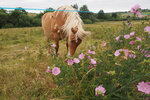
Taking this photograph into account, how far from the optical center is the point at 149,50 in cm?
110

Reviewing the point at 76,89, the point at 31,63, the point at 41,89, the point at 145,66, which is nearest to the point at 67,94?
the point at 76,89

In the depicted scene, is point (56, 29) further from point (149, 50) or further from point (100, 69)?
point (149, 50)

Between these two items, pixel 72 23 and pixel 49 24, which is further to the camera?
pixel 49 24

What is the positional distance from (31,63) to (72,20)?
5.10ft

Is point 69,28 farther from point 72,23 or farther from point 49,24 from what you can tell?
point 49,24

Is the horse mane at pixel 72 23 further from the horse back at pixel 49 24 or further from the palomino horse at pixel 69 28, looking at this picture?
the horse back at pixel 49 24

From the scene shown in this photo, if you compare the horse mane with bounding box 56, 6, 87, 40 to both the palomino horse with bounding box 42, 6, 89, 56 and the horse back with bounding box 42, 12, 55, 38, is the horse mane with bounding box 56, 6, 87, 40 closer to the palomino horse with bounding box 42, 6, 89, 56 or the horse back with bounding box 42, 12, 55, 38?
the palomino horse with bounding box 42, 6, 89, 56

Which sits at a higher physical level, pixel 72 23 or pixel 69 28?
pixel 72 23

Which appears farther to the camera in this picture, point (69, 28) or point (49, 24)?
point (49, 24)

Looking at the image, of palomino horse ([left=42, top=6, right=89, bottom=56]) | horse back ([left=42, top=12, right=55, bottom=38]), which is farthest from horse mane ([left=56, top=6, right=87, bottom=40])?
horse back ([left=42, top=12, right=55, bottom=38])

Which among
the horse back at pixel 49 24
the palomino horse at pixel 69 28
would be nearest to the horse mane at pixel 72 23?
the palomino horse at pixel 69 28

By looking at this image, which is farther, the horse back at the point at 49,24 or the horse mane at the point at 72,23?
the horse back at the point at 49,24

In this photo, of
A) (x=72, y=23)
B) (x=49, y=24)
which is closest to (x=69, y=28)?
(x=72, y=23)

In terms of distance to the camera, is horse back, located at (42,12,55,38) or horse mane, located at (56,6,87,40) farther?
horse back, located at (42,12,55,38)
